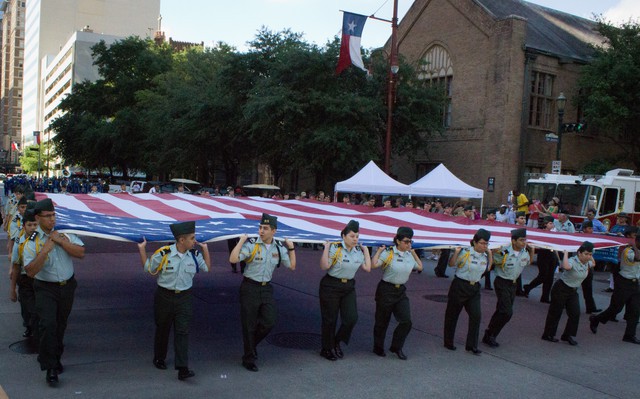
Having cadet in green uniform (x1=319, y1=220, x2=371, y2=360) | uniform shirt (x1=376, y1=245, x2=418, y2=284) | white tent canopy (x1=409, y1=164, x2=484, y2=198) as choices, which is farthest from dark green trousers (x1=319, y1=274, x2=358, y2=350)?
white tent canopy (x1=409, y1=164, x2=484, y2=198)

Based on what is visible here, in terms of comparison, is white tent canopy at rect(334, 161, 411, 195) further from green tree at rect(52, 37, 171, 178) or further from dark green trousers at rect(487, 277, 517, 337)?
green tree at rect(52, 37, 171, 178)

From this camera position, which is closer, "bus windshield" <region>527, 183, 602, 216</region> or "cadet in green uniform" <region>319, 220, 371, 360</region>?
"cadet in green uniform" <region>319, 220, 371, 360</region>

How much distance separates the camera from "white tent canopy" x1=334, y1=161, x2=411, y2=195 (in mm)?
18703

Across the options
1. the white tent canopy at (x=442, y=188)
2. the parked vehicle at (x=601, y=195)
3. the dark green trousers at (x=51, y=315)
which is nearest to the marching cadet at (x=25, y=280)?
the dark green trousers at (x=51, y=315)

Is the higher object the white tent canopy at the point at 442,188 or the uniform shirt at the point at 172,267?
the white tent canopy at the point at 442,188

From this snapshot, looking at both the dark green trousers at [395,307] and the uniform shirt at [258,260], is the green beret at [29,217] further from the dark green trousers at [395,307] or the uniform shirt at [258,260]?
the dark green trousers at [395,307]

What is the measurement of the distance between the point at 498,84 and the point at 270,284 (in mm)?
23339

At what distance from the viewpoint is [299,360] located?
7359 mm

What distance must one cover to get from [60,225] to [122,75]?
48.4 m

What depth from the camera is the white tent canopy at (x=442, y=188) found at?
61.2 ft

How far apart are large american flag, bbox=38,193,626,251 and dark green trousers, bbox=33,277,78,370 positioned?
0.64 m

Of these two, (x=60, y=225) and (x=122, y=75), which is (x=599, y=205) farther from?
(x=122, y=75)

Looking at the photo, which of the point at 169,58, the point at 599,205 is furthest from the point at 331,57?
the point at 169,58

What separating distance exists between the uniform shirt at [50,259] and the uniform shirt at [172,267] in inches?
31.6
